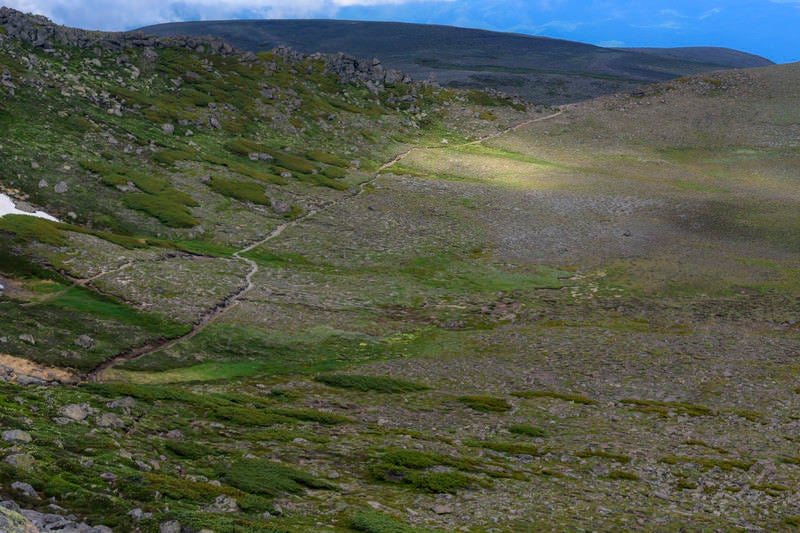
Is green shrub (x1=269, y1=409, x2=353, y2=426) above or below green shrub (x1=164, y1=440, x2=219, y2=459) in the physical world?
below

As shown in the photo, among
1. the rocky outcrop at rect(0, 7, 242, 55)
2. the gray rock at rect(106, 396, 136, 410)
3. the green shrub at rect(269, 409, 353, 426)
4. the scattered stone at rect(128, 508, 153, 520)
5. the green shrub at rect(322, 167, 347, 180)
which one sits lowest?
the green shrub at rect(269, 409, 353, 426)

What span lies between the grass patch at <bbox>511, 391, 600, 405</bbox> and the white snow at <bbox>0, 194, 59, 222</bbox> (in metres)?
46.5

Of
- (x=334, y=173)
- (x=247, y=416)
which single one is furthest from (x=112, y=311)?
(x=334, y=173)

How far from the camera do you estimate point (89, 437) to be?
25609mm

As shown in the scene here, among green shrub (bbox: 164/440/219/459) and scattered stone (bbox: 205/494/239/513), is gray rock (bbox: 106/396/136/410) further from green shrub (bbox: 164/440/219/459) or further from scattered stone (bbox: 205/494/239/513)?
scattered stone (bbox: 205/494/239/513)

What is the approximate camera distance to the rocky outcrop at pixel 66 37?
103 m

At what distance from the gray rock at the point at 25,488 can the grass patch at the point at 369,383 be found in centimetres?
2413

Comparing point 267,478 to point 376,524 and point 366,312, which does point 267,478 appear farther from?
point 366,312

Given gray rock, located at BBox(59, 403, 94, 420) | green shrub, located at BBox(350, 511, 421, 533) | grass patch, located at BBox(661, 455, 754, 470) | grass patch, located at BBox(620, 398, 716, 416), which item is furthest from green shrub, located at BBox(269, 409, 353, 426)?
grass patch, located at BBox(620, 398, 716, 416)

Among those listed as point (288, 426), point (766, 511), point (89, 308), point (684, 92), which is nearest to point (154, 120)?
point (89, 308)

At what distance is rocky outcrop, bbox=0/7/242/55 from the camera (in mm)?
102750

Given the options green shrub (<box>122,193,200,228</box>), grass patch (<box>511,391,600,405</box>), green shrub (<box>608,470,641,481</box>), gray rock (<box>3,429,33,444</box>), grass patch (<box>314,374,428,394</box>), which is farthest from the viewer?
green shrub (<box>122,193,200,228</box>)

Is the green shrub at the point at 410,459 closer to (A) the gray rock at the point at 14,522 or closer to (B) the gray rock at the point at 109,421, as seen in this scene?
(B) the gray rock at the point at 109,421

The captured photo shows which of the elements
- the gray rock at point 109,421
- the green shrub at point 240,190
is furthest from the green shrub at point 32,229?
the gray rock at point 109,421
